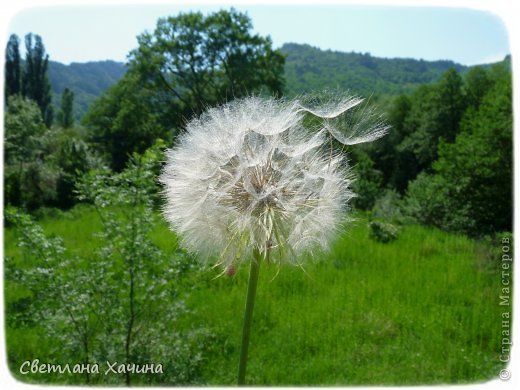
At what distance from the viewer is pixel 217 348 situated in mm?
2768

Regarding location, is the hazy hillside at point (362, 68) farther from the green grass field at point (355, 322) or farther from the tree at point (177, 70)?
the green grass field at point (355, 322)

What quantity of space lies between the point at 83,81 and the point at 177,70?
8.56 m

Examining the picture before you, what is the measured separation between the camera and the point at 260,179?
0.87 meters

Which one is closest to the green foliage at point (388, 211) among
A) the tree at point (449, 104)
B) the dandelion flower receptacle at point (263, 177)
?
the tree at point (449, 104)

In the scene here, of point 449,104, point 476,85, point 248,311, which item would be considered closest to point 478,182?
point 248,311

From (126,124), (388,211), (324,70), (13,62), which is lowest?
(388,211)

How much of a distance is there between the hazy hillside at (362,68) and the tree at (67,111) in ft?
27.8

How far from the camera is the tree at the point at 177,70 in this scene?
6.87 metres

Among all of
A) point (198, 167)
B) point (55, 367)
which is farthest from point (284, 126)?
point (55, 367)

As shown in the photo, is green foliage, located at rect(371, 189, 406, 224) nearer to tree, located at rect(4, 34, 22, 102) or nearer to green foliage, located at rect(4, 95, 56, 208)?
tree, located at rect(4, 34, 22, 102)

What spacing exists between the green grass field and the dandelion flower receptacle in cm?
111

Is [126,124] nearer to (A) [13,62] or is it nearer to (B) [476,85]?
(A) [13,62]

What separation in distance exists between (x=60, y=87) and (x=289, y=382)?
41.4 feet

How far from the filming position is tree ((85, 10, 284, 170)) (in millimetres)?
6871
